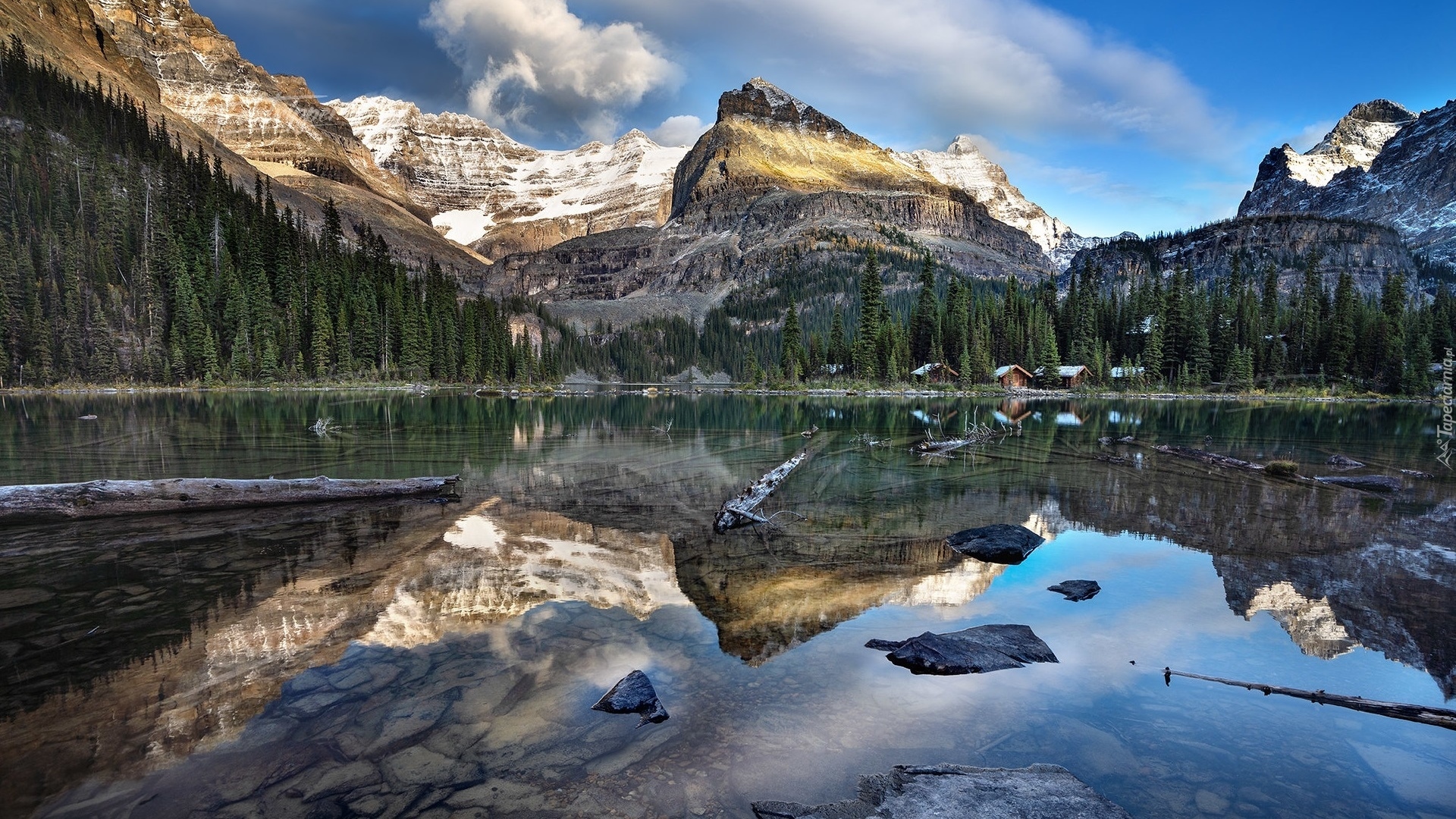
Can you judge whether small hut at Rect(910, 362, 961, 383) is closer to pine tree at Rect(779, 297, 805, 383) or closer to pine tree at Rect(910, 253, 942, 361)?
pine tree at Rect(910, 253, 942, 361)

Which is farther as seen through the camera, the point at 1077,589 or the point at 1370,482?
the point at 1370,482

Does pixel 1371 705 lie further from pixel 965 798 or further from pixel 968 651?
pixel 965 798

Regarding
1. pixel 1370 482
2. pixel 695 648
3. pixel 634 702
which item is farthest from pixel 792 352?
pixel 634 702

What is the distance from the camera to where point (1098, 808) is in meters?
6.48

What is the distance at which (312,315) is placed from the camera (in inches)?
4722

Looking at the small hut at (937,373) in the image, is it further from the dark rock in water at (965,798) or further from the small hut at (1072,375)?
the dark rock in water at (965,798)

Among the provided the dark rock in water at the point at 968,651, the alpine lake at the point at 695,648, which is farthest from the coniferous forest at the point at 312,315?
the dark rock in water at the point at 968,651

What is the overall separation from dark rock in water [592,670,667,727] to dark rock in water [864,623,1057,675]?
12.8 ft

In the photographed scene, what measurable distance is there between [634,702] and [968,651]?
209 inches

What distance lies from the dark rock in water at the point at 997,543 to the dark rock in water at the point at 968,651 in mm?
5409

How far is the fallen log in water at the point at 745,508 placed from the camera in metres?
19.0

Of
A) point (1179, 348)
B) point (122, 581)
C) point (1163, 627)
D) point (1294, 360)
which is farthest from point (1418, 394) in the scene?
point (122, 581)

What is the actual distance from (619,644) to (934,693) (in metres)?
4.99

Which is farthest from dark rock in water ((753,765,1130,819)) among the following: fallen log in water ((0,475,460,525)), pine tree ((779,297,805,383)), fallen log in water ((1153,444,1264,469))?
pine tree ((779,297,805,383))
